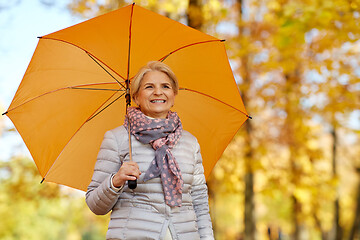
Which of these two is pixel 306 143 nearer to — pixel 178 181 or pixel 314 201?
pixel 314 201

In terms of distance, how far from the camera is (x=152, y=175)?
270 centimetres

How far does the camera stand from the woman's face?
2.93 meters

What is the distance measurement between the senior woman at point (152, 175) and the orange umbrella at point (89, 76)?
1.13 feet

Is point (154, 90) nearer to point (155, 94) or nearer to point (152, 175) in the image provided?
point (155, 94)

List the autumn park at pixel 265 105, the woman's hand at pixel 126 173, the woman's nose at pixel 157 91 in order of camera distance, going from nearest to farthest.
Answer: the woman's hand at pixel 126 173 < the woman's nose at pixel 157 91 < the autumn park at pixel 265 105

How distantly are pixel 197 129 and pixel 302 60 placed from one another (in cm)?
643

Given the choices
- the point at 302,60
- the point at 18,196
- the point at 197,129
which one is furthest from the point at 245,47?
the point at 18,196

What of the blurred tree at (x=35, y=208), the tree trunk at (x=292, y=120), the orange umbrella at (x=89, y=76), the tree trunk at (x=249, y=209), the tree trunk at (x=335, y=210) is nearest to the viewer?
the orange umbrella at (x=89, y=76)

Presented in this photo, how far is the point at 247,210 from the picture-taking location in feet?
36.1

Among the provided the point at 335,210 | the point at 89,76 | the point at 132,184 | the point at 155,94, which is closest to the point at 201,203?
the point at 132,184

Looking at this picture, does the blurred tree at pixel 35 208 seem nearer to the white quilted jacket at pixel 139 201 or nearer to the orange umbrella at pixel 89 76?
the orange umbrella at pixel 89 76

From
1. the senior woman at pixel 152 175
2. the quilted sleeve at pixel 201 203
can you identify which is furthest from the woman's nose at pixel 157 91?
the quilted sleeve at pixel 201 203

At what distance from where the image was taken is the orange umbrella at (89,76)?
3133mm

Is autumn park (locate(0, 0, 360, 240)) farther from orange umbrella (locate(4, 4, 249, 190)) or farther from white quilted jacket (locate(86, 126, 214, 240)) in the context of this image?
white quilted jacket (locate(86, 126, 214, 240))
